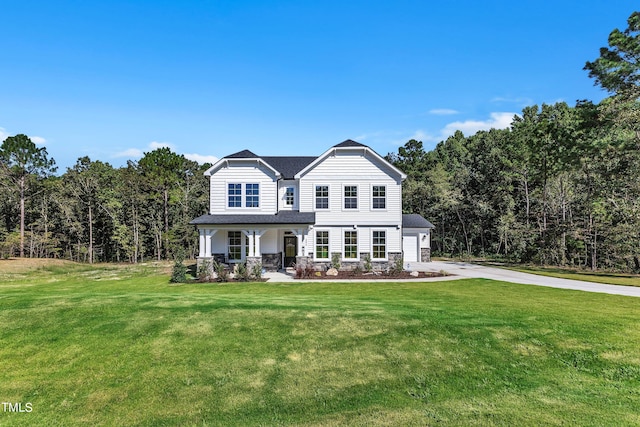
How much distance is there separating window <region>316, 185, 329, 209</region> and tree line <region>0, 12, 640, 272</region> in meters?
13.4

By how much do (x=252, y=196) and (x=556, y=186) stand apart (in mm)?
27848

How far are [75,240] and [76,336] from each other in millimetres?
40270

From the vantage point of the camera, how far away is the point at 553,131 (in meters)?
27.0

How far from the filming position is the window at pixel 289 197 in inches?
921

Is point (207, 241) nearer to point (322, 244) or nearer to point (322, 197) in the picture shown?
point (322, 244)

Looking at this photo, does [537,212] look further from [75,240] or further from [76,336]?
[75,240]

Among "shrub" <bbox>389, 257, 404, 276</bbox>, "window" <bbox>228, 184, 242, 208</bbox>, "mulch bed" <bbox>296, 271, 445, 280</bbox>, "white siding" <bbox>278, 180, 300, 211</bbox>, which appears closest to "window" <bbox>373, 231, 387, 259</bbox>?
"shrub" <bbox>389, 257, 404, 276</bbox>

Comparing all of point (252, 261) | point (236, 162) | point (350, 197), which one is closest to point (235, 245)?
point (252, 261)

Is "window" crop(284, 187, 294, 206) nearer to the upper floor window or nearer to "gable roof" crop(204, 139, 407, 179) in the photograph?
"gable roof" crop(204, 139, 407, 179)

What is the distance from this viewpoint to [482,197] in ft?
121

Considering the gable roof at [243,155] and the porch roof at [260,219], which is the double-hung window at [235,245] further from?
the gable roof at [243,155]

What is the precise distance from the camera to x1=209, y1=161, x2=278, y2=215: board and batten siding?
2225 cm

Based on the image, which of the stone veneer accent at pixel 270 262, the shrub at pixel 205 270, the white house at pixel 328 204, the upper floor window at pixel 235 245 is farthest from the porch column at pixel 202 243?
the stone veneer accent at pixel 270 262

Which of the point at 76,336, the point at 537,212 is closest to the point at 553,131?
the point at 537,212
